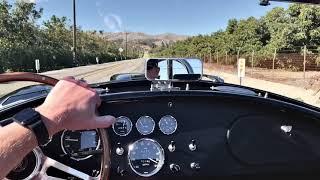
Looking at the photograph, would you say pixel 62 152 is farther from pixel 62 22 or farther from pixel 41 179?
pixel 62 22

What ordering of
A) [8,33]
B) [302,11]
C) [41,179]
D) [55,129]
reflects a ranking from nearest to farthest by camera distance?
[55,129] → [41,179] → [302,11] → [8,33]

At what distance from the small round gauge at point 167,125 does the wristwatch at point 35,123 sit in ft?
5.61

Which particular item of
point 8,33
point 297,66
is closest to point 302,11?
point 297,66

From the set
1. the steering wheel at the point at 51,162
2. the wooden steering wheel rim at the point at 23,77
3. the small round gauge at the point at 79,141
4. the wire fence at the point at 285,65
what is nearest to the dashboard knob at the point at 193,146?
the small round gauge at the point at 79,141

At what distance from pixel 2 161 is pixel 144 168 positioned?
6.06ft

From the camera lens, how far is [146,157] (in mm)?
3555

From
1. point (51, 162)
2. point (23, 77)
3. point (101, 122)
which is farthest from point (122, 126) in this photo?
point (101, 122)

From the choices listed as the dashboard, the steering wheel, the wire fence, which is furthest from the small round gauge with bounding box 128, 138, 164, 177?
the wire fence

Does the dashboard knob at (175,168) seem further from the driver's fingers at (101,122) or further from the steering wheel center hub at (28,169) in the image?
the driver's fingers at (101,122)

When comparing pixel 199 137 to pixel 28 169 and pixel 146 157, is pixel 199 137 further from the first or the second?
pixel 28 169

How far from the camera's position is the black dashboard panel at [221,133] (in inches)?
140

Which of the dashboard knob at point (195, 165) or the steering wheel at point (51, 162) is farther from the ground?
the steering wheel at point (51, 162)

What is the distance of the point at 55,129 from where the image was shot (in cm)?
193

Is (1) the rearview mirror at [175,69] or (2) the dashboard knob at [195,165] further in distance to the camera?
(1) the rearview mirror at [175,69]
